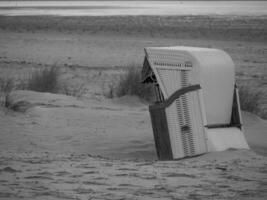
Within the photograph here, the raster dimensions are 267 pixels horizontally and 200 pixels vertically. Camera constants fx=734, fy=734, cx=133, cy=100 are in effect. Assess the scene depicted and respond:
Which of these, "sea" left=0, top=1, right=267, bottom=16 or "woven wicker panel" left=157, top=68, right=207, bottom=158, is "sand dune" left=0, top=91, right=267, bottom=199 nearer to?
"woven wicker panel" left=157, top=68, right=207, bottom=158

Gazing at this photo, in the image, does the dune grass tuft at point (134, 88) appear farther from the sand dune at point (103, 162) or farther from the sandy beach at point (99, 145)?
the sand dune at point (103, 162)

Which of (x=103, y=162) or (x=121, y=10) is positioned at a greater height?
(x=103, y=162)

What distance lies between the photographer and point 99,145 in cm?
1002

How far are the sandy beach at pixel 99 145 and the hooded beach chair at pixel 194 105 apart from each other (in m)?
0.30

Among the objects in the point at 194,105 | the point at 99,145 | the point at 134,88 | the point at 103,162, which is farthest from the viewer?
the point at 134,88

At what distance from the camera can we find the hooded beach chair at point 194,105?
8570mm

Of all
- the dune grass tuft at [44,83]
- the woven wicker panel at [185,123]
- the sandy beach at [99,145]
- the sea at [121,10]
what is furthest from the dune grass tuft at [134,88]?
the sea at [121,10]

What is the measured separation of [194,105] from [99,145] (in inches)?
75.7

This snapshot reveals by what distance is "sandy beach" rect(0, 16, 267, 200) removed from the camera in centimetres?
663

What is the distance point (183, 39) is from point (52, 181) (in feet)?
68.5

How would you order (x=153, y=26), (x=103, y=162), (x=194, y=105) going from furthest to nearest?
1. (x=153, y=26)
2. (x=194, y=105)
3. (x=103, y=162)

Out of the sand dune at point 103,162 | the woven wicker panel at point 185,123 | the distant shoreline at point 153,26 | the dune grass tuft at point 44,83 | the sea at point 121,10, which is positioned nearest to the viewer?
the sand dune at point 103,162

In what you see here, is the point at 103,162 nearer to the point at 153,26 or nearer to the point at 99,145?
the point at 99,145

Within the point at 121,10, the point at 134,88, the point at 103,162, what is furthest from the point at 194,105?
the point at 121,10
